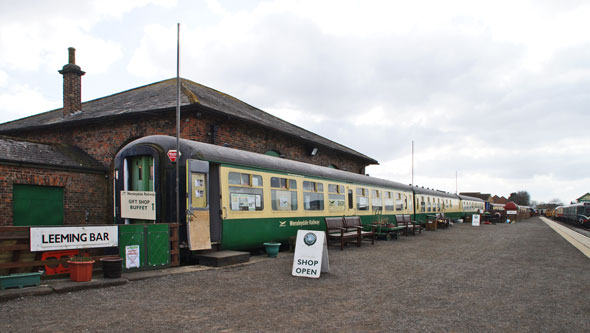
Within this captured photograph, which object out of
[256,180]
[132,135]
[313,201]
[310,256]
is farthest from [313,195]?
[132,135]

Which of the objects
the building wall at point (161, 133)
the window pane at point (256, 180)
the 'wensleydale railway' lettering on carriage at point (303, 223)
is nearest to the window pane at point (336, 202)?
the 'wensleydale railway' lettering on carriage at point (303, 223)

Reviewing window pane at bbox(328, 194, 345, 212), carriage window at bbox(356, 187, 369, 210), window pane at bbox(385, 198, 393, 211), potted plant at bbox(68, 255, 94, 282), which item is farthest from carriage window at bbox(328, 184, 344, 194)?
potted plant at bbox(68, 255, 94, 282)

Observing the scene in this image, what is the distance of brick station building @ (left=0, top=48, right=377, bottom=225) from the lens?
509 inches

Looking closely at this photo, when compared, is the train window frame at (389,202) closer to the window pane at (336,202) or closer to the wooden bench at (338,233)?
the window pane at (336,202)

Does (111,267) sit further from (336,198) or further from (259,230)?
(336,198)

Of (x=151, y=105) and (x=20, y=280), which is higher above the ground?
(x=151, y=105)

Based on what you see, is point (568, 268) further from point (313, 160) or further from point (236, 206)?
point (313, 160)

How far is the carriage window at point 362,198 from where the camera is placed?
16.9m

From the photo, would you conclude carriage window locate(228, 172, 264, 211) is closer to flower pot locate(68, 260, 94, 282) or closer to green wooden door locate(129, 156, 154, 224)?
green wooden door locate(129, 156, 154, 224)

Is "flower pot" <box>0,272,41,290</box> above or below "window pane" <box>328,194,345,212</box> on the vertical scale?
below

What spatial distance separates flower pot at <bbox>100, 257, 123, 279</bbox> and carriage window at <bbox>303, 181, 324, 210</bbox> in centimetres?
671

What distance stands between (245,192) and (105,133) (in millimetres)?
8379

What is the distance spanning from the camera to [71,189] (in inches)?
543

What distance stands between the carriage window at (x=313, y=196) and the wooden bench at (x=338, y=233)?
1.94 feet
